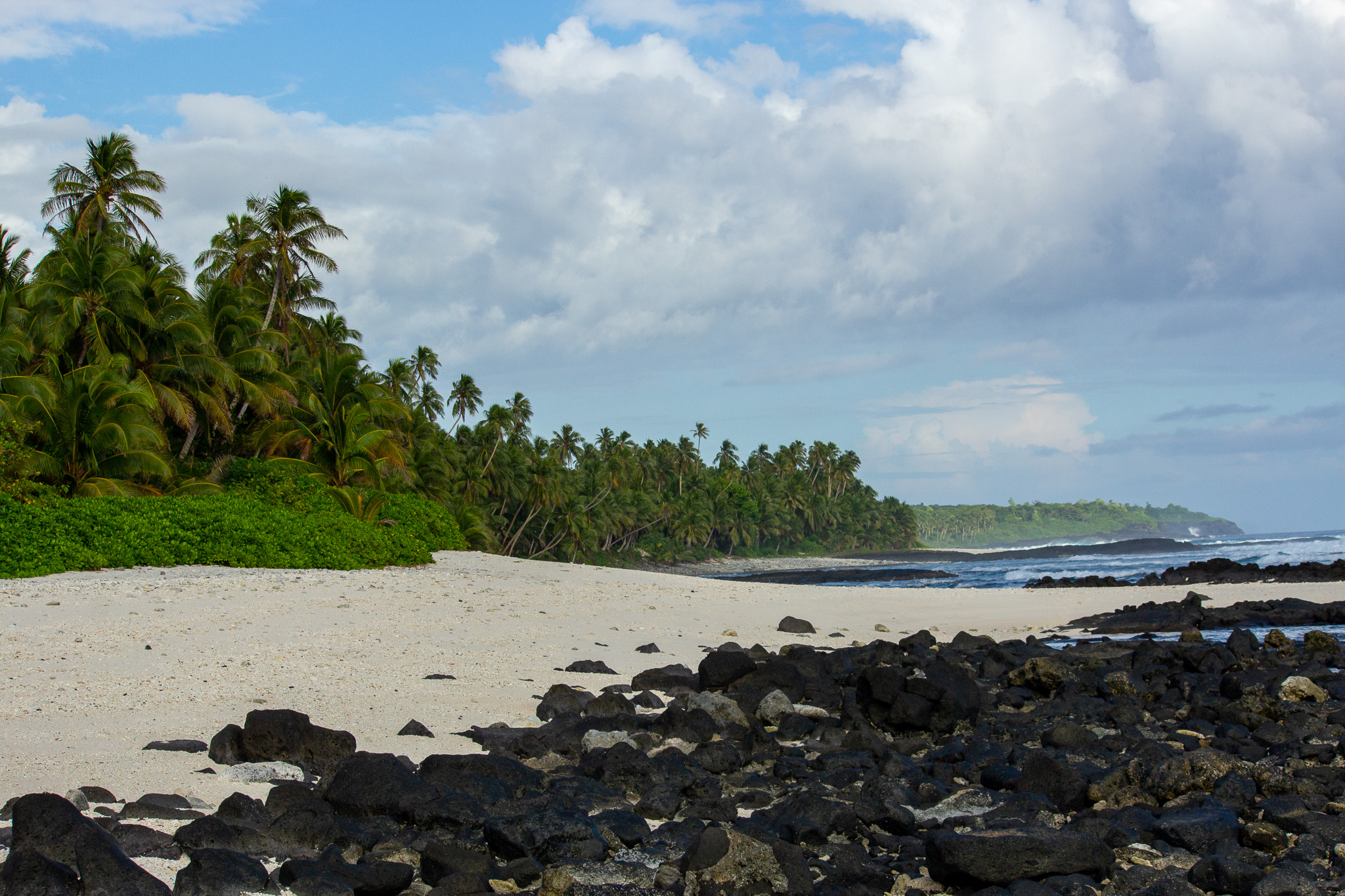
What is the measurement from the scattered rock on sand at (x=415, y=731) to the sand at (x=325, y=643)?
83 mm

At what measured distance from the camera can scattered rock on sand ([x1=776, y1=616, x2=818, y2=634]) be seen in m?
14.3

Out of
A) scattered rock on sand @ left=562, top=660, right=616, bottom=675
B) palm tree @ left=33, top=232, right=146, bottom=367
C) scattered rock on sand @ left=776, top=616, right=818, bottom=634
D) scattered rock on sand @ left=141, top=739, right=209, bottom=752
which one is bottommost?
scattered rock on sand @ left=776, top=616, right=818, bottom=634

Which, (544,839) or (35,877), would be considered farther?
(544,839)

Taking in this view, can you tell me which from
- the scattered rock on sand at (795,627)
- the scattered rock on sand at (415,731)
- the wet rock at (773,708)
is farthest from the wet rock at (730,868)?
the scattered rock on sand at (795,627)

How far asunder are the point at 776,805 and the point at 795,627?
926cm

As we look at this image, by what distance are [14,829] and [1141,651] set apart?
1050 centimetres

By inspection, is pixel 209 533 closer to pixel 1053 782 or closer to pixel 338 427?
pixel 338 427

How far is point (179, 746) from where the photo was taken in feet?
18.5

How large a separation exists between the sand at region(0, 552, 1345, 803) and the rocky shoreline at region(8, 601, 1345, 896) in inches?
20.7

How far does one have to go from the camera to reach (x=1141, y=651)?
1075 centimetres

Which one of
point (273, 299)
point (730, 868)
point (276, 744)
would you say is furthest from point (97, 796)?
point (273, 299)

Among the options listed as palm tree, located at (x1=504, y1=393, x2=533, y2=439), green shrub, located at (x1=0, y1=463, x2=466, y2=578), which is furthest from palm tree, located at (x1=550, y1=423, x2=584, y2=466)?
green shrub, located at (x1=0, y1=463, x2=466, y2=578)

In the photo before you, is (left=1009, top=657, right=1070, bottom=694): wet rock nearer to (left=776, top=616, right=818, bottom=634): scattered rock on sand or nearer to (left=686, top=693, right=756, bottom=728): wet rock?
(left=686, top=693, right=756, bottom=728): wet rock

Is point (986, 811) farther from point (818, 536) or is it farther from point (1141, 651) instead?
point (818, 536)
